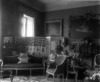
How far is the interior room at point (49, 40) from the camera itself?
4848 millimetres

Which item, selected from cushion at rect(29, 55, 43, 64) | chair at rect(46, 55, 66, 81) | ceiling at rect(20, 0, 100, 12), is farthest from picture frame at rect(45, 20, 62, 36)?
chair at rect(46, 55, 66, 81)

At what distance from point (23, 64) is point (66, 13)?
415 centimetres

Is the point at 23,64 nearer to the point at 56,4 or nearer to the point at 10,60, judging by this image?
the point at 10,60

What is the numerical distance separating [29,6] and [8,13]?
158 cm

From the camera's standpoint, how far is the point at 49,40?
5492 millimetres

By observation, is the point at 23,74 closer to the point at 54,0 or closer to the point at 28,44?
the point at 28,44

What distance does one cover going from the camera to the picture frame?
7746 millimetres

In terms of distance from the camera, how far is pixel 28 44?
221 inches

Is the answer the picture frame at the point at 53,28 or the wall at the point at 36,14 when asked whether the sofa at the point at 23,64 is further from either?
the picture frame at the point at 53,28

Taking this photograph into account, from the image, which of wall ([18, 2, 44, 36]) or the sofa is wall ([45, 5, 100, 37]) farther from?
the sofa

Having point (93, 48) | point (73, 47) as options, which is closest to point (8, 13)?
point (73, 47)

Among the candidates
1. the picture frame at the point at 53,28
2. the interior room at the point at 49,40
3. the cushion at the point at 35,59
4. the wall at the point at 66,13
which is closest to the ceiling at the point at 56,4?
the interior room at the point at 49,40

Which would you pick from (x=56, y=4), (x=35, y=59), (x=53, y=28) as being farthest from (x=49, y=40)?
(x=56, y=4)

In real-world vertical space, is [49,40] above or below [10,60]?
above
